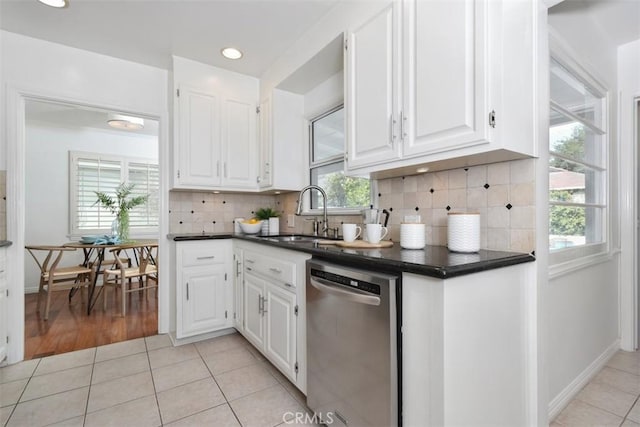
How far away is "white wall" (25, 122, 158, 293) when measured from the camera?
4285mm

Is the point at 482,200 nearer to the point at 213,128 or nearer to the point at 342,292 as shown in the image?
the point at 342,292

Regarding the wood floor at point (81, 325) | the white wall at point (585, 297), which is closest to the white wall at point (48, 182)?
the wood floor at point (81, 325)

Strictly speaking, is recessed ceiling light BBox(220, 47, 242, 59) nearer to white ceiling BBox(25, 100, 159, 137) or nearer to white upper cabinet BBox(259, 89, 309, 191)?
white upper cabinet BBox(259, 89, 309, 191)

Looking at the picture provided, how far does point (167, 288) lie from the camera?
288cm

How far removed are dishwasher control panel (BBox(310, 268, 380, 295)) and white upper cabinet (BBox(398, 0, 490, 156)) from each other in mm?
668

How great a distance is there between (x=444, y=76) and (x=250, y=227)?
6.96 ft

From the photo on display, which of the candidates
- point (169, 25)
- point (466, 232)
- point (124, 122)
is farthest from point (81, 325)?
point (466, 232)

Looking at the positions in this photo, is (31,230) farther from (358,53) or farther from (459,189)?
(459,189)

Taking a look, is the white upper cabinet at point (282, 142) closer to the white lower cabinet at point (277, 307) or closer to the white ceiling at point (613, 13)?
the white lower cabinet at point (277, 307)

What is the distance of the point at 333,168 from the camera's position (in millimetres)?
2732

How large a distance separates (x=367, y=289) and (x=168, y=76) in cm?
282

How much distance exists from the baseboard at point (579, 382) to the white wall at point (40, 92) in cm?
289

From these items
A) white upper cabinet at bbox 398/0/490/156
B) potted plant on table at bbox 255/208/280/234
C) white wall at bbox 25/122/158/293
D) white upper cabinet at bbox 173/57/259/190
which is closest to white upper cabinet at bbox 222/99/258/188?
white upper cabinet at bbox 173/57/259/190

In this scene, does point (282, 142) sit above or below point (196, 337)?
above
